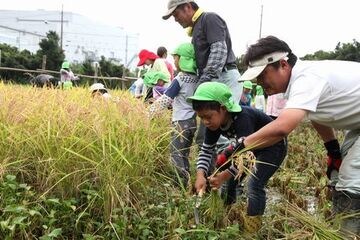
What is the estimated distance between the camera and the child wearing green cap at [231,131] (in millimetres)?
2273

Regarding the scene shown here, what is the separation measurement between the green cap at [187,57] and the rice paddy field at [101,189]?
34.2 inches

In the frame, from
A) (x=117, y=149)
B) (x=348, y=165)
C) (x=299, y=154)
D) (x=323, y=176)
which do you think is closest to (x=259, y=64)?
(x=348, y=165)

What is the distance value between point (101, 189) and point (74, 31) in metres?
58.1

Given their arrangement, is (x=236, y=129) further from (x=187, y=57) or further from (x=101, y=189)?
(x=187, y=57)

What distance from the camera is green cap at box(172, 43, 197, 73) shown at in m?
3.41

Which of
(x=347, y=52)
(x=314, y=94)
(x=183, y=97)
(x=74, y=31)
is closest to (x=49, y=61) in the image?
(x=347, y=52)

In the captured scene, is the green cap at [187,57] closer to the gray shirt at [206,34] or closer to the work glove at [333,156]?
the gray shirt at [206,34]

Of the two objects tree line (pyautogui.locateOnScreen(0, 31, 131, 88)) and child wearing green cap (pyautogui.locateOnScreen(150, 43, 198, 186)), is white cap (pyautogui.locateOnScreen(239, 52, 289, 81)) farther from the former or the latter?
tree line (pyautogui.locateOnScreen(0, 31, 131, 88))

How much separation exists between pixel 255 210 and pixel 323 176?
6.62 feet

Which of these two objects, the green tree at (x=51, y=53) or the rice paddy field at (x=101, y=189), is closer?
Result: the rice paddy field at (x=101, y=189)

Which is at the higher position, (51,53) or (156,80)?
(51,53)

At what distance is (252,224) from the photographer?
2.35 m

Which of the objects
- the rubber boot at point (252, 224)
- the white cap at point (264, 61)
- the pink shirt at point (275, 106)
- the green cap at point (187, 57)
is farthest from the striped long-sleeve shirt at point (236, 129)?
the pink shirt at point (275, 106)

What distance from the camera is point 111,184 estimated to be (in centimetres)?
211
